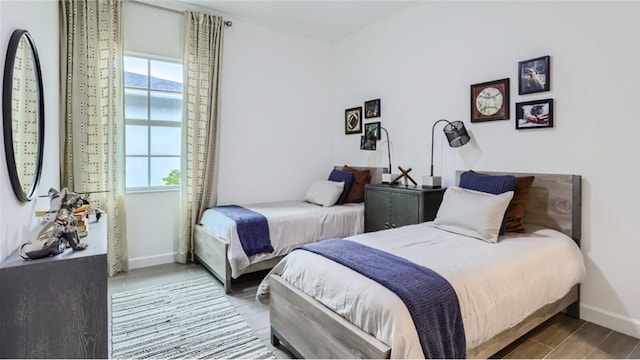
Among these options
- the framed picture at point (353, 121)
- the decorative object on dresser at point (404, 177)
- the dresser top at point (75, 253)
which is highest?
the framed picture at point (353, 121)

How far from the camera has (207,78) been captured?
12.1 feet

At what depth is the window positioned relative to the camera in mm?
3455

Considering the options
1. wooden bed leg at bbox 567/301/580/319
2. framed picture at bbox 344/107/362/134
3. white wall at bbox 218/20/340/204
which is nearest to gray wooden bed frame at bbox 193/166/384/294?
white wall at bbox 218/20/340/204

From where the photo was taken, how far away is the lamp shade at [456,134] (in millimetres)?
2900

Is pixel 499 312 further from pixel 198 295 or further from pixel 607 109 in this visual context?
pixel 198 295

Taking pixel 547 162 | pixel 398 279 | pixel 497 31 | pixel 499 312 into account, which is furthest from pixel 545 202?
pixel 398 279

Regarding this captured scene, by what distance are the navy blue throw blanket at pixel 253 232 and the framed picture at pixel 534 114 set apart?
2385mm

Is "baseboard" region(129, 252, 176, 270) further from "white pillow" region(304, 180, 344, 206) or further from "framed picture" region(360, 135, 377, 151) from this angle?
"framed picture" region(360, 135, 377, 151)

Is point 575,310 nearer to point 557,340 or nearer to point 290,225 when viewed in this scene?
point 557,340

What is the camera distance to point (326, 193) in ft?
12.8

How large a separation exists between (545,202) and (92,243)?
9.93ft

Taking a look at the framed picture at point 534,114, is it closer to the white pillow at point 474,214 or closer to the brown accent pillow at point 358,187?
the white pillow at point 474,214

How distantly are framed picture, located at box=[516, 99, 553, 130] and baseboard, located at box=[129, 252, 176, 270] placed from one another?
372cm

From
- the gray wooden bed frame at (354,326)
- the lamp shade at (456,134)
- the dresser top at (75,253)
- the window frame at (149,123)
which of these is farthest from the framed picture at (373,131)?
the dresser top at (75,253)
